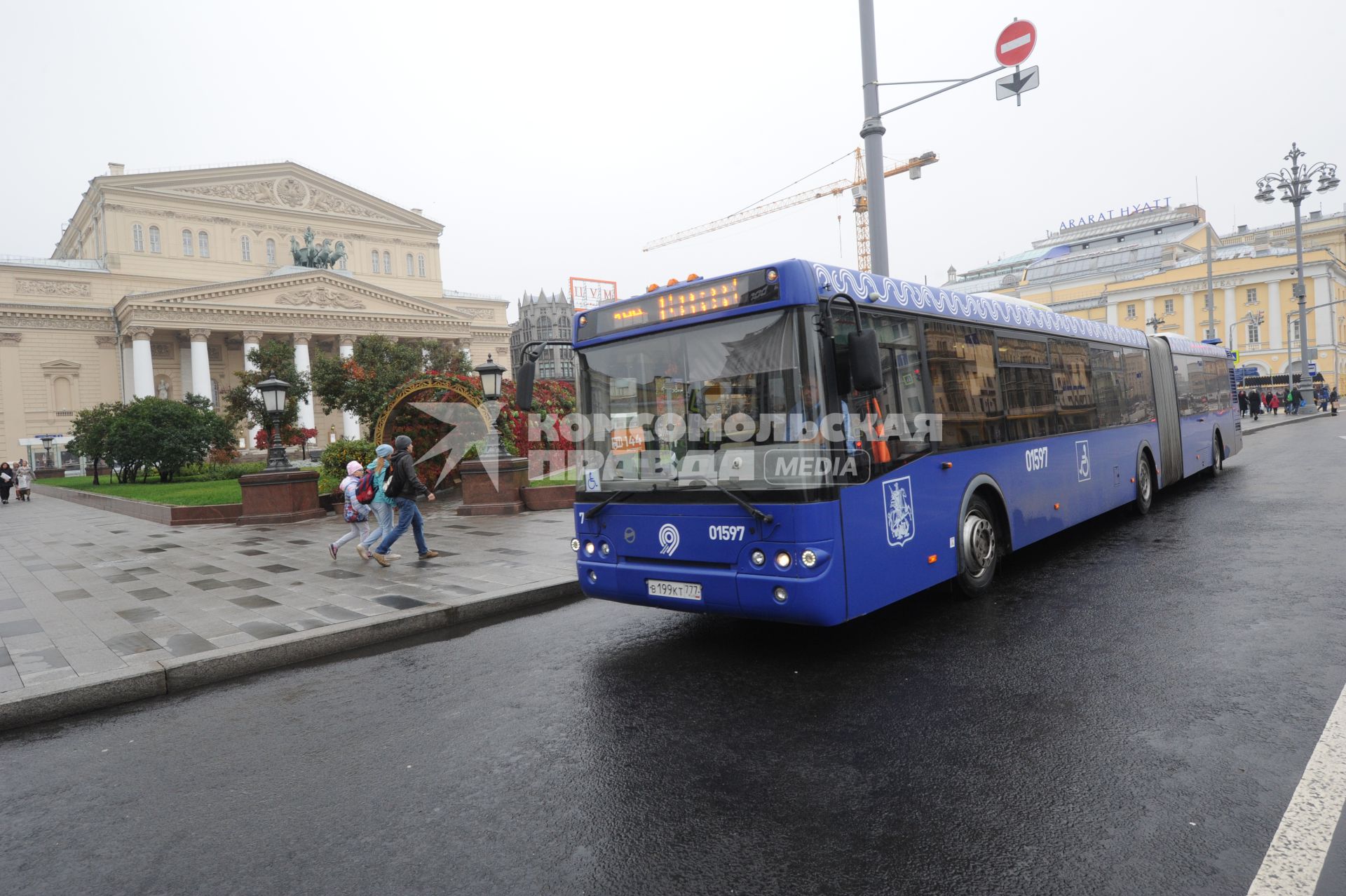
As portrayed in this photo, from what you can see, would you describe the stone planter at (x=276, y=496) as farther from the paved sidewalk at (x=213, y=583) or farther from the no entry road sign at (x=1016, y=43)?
the no entry road sign at (x=1016, y=43)

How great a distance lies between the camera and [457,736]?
4.50 metres

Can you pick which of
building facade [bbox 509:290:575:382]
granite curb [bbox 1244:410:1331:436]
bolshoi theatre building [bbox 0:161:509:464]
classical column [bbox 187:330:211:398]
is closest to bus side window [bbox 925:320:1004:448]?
granite curb [bbox 1244:410:1331:436]

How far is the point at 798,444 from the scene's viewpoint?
5.00 metres

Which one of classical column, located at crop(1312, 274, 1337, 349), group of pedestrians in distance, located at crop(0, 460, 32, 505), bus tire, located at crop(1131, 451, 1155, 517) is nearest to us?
bus tire, located at crop(1131, 451, 1155, 517)

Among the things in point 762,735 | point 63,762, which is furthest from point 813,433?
point 63,762

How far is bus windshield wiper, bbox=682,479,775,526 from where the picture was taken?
Answer: 5.04 m

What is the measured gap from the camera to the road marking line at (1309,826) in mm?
2723

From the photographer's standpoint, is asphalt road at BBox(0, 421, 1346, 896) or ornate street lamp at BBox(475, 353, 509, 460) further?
ornate street lamp at BBox(475, 353, 509, 460)

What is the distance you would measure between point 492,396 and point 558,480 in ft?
12.8

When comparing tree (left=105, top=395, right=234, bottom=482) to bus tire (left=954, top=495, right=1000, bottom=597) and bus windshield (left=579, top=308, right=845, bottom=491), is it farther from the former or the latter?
bus tire (left=954, top=495, right=1000, bottom=597)

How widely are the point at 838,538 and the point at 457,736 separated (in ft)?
8.52

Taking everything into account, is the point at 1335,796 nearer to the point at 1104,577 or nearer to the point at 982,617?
the point at 982,617

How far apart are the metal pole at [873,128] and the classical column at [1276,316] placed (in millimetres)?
69722

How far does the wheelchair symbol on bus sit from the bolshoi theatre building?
57.9m
